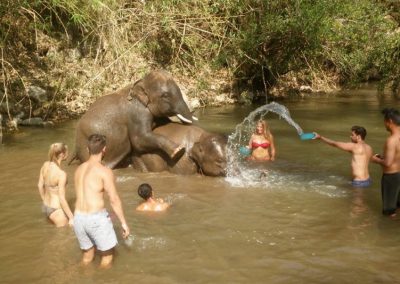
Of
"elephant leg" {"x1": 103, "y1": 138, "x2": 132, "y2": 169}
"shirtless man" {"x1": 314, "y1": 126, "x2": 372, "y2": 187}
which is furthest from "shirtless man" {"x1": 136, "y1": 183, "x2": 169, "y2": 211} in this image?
"shirtless man" {"x1": 314, "y1": 126, "x2": 372, "y2": 187}

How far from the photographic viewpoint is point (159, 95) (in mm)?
8125

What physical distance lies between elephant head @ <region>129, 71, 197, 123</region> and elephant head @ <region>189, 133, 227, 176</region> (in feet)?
2.15

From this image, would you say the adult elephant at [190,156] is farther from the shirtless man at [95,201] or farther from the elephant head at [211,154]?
the shirtless man at [95,201]

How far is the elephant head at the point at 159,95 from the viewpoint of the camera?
815cm

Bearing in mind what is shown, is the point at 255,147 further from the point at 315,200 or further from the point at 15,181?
the point at 15,181

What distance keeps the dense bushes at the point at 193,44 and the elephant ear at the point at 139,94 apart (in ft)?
15.3

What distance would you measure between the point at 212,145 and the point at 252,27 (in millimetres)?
8463

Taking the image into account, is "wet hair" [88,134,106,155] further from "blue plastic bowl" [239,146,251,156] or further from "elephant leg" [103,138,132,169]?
"blue plastic bowl" [239,146,251,156]

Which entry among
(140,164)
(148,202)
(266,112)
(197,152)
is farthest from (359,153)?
(266,112)

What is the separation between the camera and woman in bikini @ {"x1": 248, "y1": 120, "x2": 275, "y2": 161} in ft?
30.3

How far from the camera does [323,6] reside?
14.4 metres

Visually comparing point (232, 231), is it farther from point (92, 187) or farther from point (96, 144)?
point (96, 144)

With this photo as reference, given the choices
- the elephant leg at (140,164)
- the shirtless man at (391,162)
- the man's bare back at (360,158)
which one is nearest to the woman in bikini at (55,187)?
the elephant leg at (140,164)

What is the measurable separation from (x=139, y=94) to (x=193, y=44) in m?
8.01
